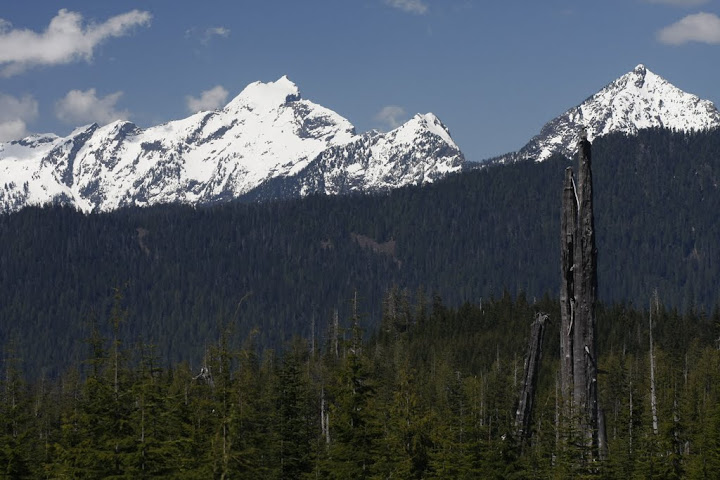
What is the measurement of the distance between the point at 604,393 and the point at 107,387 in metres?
84.8

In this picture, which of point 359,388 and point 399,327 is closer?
point 359,388

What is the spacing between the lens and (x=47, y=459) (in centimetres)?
4466

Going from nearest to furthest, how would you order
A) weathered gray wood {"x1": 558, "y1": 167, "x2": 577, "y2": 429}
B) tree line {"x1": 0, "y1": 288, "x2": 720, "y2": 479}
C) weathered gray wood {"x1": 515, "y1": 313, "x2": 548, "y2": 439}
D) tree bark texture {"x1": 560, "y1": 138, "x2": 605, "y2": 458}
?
tree bark texture {"x1": 560, "y1": 138, "x2": 605, "y2": 458} → weathered gray wood {"x1": 558, "y1": 167, "x2": 577, "y2": 429} → tree line {"x1": 0, "y1": 288, "x2": 720, "y2": 479} → weathered gray wood {"x1": 515, "y1": 313, "x2": 548, "y2": 439}

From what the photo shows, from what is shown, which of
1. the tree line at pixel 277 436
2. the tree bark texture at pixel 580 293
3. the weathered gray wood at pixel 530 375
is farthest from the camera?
the weathered gray wood at pixel 530 375

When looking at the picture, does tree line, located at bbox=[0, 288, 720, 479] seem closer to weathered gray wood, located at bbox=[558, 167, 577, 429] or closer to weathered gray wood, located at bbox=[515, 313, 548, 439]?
weathered gray wood, located at bbox=[515, 313, 548, 439]

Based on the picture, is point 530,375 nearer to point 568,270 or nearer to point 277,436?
point 568,270

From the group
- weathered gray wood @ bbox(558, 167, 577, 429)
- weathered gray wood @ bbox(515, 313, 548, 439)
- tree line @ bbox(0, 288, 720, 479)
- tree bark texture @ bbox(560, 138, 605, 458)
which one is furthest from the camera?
weathered gray wood @ bbox(515, 313, 548, 439)

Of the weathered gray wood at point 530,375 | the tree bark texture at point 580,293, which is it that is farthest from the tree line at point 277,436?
the tree bark texture at point 580,293

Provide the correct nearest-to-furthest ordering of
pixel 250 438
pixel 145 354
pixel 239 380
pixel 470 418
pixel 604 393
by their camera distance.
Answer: pixel 239 380 < pixel 145 354 < pixel 470 418 < pixel 250 438 < pixel 604 393

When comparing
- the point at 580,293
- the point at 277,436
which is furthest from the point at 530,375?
the point at 277,436

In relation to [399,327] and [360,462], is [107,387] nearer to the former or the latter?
[360,462]

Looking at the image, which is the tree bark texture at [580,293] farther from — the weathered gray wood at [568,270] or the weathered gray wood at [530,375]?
the weathered gray wood at [530,375]

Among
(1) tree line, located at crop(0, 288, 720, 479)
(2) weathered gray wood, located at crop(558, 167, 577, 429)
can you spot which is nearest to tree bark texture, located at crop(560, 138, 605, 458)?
(2) weathered gray wood, located at crop(558, 167, 577, 429)

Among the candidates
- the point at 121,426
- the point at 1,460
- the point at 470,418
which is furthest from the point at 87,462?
the point at 470,418
